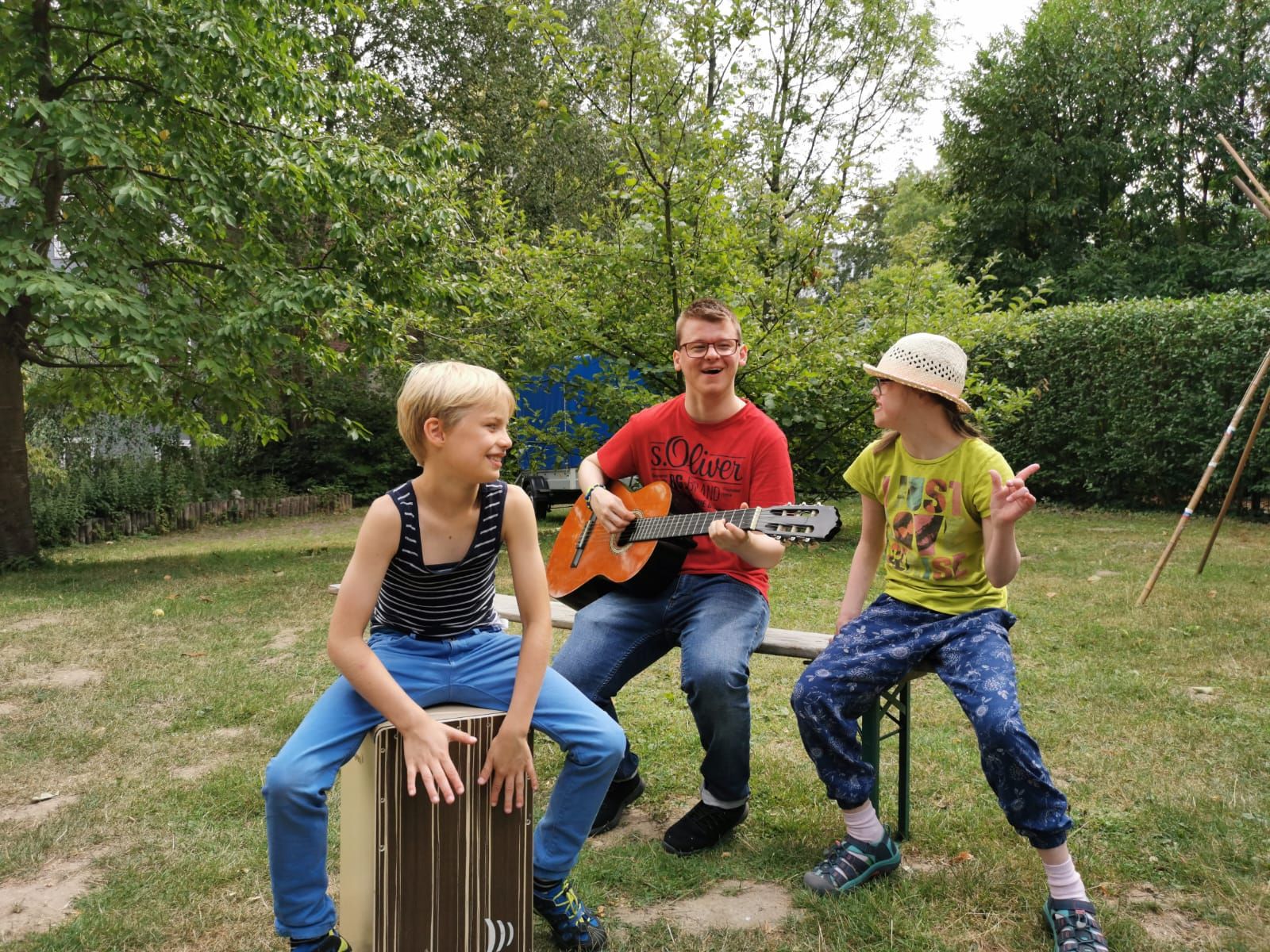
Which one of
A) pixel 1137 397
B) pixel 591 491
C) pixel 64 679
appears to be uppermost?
pixel 591 491

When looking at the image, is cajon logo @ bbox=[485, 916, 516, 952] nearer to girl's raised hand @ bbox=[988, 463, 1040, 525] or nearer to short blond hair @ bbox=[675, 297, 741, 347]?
girl's raised hand @ bbox=[988, 463, 1040, 525]

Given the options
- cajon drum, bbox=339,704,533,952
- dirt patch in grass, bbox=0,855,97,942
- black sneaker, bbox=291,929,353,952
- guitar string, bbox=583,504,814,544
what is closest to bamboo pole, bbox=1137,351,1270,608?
guitar string, bbox=583,504,814,544

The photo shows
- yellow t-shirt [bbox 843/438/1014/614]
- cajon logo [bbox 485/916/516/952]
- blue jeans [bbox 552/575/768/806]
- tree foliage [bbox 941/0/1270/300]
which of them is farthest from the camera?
tree foliage [bbox 941/0/1270/300]

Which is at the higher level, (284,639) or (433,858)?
(433,858)

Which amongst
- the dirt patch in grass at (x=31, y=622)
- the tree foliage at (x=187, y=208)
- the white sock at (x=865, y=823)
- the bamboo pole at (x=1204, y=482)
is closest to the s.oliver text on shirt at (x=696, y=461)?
the white sock at (x=865, y=823)

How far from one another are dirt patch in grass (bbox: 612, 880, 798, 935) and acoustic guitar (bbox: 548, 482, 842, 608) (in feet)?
3.37

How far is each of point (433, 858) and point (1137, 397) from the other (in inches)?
495

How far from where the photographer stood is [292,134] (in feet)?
28.6

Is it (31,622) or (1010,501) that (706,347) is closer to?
(1010,501)

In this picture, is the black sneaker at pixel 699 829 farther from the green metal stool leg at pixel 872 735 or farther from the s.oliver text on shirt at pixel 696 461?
the s.oliver text on shirt at pixel 696 461

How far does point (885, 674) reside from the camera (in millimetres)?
2775

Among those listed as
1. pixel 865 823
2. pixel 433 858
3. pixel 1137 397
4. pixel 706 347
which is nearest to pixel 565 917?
pixel 433 858

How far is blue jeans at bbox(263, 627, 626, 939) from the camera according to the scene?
6.98ft

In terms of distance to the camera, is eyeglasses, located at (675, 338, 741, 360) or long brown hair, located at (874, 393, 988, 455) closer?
long brown hair, located at (874, 393, 988, 455)
